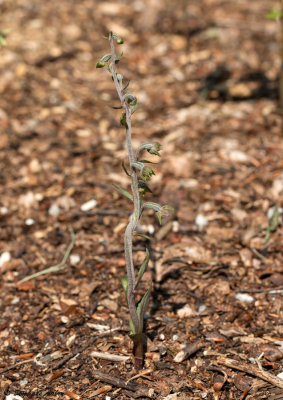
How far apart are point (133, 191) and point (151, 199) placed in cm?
152

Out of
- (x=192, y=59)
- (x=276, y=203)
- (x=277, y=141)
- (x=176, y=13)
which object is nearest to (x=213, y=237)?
(x=276, y=203)

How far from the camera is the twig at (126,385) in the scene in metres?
2.51

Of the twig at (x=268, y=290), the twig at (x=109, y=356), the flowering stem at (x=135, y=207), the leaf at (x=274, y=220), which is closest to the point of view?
the flowering stem at (x=135, y=207)

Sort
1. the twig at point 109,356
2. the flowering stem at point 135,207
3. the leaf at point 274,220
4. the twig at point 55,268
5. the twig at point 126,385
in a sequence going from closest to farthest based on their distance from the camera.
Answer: the flowering stem at point 135,207, the twig at point 126,385, the twig at point 109,356, the twig at point 55,268, the leaf at point 274,220

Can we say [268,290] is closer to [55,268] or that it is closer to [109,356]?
[109,356]

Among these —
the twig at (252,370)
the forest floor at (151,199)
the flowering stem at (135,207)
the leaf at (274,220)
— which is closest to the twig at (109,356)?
the forest floor at (151,199)

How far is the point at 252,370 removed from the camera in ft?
8.51

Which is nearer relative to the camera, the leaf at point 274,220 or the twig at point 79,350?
the twig at point 79,350

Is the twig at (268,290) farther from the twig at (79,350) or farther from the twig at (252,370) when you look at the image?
the twig at (79,350)

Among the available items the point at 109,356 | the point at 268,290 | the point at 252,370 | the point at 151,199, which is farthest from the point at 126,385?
the point at 151,199

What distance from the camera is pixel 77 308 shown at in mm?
3016

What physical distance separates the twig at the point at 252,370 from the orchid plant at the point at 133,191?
0.45m

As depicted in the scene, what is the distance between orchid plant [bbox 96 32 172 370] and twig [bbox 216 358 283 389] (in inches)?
17.7

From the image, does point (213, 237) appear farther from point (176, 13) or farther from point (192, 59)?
point (176, 13)
